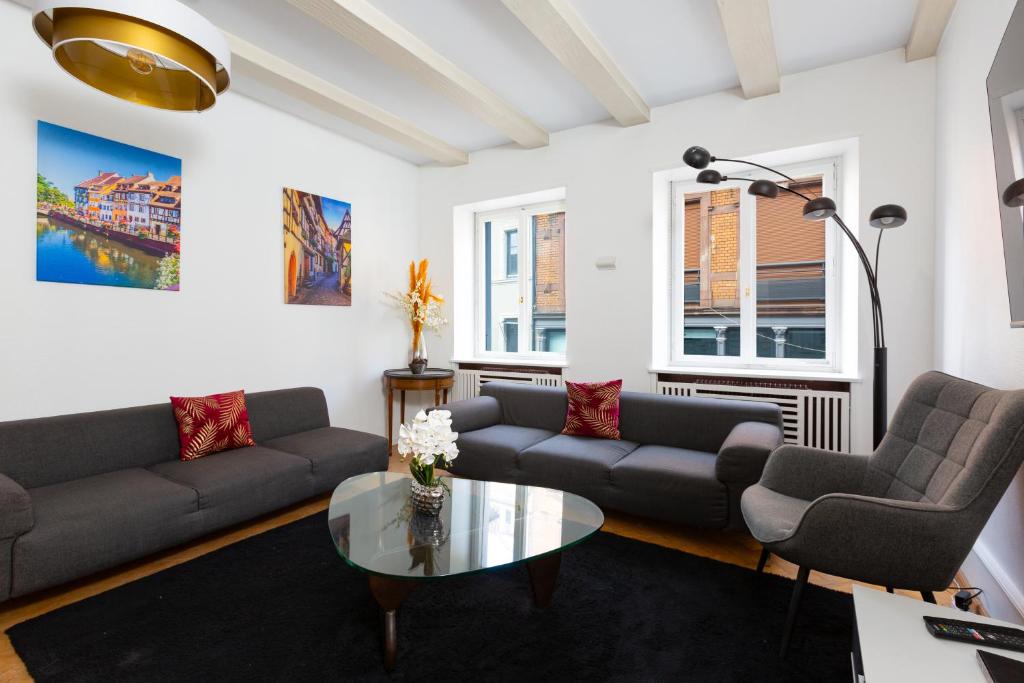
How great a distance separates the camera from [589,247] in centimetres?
414

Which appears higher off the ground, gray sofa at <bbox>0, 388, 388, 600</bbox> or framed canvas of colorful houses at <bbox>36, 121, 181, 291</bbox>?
framed canvas of colorful houses at <bbox>36, 121, 181, 291</bbox>

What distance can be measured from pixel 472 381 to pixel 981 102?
386 cm

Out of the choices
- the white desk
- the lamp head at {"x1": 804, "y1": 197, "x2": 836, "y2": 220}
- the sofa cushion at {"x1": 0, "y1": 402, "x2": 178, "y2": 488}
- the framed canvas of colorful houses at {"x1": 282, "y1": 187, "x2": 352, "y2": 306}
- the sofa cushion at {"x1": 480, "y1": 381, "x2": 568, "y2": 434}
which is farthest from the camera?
the framed canvas of colorful houses at {"x1": 282, "y1": 187, "x2": 352, "y2": 306}

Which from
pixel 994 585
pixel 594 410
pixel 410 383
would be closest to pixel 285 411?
pixel 410 383

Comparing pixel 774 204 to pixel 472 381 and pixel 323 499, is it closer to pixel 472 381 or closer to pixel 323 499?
pixel 472 381

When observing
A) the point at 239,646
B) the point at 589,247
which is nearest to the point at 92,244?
the point at 239,646

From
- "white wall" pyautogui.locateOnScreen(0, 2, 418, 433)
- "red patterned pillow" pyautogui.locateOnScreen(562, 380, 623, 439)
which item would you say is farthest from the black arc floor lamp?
"white wall" pyautogui.locateOnScreen(0, 2, 418, 433)

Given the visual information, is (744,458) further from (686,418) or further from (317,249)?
(317,249)

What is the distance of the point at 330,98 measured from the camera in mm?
3422

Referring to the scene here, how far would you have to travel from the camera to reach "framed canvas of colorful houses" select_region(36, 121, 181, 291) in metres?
2.66

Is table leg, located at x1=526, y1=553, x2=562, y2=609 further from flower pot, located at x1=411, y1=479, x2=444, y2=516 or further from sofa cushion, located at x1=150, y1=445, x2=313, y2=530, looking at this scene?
sofa cushion, located at x1=150, y1=445, x2=313, y2=530

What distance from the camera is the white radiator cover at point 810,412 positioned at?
318cm

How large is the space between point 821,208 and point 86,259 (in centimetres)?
379

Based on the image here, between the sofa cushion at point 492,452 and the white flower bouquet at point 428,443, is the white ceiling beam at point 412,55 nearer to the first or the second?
the white flower bouquet at point 428,443
